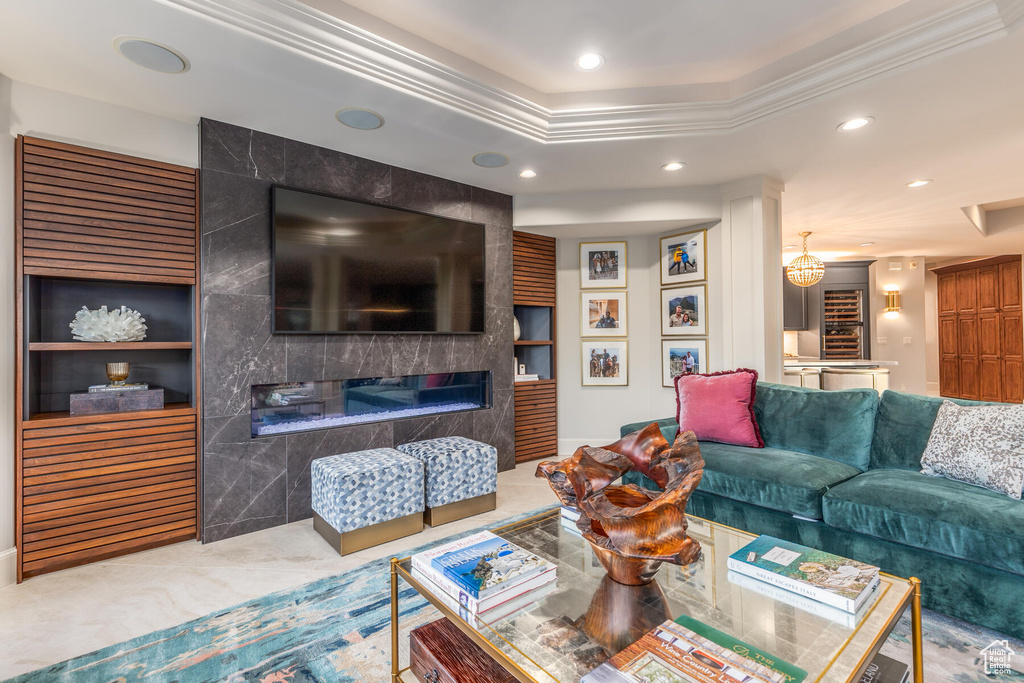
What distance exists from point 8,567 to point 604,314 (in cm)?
438

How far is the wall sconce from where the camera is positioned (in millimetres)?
8008

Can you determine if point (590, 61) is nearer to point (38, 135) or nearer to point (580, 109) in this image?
point (580, 109)

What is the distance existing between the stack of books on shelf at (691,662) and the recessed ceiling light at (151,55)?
287 centimetres

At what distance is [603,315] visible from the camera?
16.1ft

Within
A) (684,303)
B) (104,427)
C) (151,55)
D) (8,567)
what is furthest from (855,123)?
(8,567)

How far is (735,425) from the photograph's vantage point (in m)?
3.06

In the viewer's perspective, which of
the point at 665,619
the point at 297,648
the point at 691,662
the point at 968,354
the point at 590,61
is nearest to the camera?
the point at 691,662

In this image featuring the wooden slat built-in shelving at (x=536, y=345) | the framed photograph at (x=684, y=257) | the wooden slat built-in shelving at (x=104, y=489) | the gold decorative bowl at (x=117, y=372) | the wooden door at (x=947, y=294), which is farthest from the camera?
the wooden door at (x=947, y=294)

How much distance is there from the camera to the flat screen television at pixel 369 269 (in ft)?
10.3

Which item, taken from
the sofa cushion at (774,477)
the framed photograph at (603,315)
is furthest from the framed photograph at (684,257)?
the sofa cushion at (774,477)

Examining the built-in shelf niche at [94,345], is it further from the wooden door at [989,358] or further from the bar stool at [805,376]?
the wooden door at [989,358]

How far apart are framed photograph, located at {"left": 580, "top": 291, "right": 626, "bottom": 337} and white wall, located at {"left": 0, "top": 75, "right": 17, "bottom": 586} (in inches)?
158

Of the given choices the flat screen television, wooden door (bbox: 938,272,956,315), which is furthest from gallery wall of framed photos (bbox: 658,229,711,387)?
wooden door (bbox: 938,272,956,315)

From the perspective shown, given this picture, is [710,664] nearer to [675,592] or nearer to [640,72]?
[675,592]
